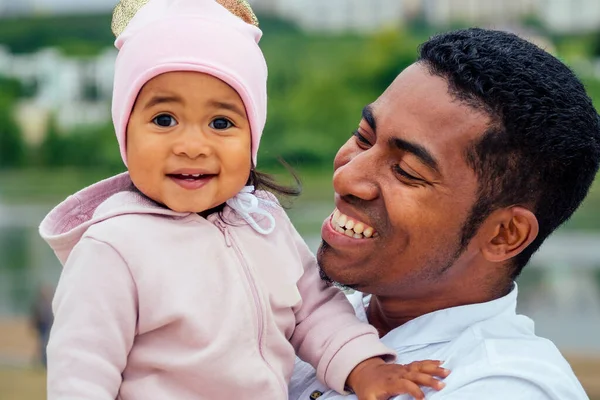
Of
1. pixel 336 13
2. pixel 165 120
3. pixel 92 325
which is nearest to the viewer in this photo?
pixel 92 325

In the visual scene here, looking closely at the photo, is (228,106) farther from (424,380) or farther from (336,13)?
(336,13)

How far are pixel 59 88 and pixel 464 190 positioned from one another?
3161cm

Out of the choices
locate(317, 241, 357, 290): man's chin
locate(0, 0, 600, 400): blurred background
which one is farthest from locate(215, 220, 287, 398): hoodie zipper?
locate(0, 0, 600, 400): blurred background

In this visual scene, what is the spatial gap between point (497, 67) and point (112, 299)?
2.96 ft

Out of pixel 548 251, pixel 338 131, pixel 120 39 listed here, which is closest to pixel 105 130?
pixel 338 131

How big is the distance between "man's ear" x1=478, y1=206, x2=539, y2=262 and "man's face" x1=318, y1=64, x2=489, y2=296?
5 cm

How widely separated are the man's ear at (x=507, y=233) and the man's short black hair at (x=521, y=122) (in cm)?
2

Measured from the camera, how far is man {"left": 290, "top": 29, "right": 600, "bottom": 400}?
2.00m

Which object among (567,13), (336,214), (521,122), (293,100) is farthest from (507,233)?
(567,13)

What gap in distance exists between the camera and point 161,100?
6.26 ft

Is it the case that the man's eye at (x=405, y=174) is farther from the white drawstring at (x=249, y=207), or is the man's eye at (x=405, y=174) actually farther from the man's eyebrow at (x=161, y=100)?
the man's eyebrow at (x=161, y=100)

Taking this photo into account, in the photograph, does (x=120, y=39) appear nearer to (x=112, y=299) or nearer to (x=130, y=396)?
(x=112, y=299)

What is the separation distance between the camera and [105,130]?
30.7 m

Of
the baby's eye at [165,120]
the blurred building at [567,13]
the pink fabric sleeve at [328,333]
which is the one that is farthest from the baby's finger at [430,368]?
the blurred building at [567,13]
